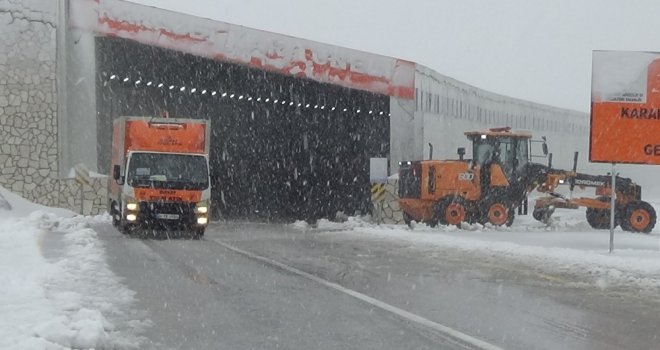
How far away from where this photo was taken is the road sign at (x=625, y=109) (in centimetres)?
1784

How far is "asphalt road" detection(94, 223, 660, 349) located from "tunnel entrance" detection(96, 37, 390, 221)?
Result: 1804cm

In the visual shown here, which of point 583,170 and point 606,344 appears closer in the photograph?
point 606,344

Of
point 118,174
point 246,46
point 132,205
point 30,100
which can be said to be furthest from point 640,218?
point 30,100

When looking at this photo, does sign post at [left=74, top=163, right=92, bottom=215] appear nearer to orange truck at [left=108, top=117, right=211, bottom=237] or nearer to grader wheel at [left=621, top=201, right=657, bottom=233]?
orange truck at [left=108, top=117, right=211, bottom=237]

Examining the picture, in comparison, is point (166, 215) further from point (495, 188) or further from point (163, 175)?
point (495, 188)

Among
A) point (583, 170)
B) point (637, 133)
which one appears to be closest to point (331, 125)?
point (583, 170)

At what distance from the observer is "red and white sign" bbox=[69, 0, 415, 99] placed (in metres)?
29.6

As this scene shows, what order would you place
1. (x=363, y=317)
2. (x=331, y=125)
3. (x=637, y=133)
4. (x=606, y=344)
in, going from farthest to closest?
(x=331, y=125)
(x=637, y=133)
(x=363, y=317)
(x=606, y=344)

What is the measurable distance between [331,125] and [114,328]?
124 ft

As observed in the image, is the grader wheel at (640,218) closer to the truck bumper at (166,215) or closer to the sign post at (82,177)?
the truck bumper at (166,215)

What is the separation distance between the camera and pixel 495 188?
27828 mm

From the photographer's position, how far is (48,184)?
28.3m

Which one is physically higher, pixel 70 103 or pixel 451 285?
pixel 70 103

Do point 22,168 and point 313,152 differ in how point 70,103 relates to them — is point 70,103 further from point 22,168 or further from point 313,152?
point 313,152
